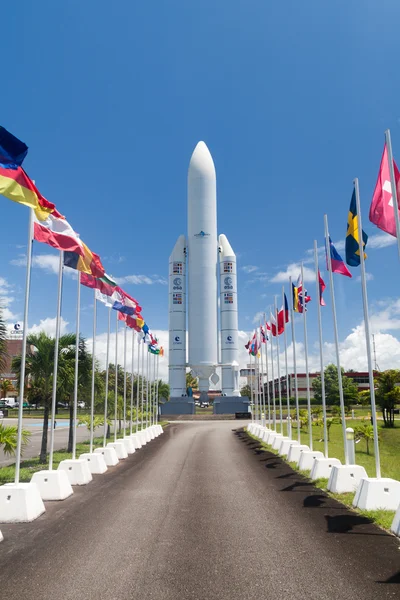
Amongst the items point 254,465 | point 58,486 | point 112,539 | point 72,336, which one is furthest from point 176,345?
point 112,539

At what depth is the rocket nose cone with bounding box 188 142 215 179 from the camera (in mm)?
66000

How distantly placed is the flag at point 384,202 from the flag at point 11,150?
7.77m

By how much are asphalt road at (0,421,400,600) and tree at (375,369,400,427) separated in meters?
43.6

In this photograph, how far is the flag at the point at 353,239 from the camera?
521 inches

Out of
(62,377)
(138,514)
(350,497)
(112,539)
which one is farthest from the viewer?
(62,377)

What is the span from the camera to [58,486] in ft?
41.1

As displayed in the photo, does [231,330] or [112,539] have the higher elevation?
[231,330]

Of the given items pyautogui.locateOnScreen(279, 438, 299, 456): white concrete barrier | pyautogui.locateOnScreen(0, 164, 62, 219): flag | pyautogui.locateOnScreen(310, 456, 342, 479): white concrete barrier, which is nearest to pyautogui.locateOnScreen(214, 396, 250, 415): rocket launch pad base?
pyautogui.locateOnScreen(279, 438, 299, 456): white concrete barrier

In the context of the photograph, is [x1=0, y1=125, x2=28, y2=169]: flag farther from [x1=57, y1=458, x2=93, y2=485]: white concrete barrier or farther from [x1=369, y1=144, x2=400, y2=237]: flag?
[x1=57, y1=458, x2=93, y2=485]: white concrete barrier

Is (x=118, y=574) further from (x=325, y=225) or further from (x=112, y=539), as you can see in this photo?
(x=325, y=225)

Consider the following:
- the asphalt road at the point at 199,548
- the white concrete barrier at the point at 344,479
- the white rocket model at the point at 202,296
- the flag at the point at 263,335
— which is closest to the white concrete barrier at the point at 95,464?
the asphalt road at the point at 199,548

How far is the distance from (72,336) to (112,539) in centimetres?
1613

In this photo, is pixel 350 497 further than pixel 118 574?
Yes

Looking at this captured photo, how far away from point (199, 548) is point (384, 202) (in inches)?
307
